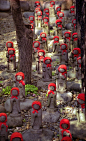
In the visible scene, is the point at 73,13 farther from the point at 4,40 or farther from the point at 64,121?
the point at 64,121

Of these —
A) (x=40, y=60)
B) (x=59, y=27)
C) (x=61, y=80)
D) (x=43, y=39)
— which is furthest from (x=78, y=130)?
(x=59, y=27)

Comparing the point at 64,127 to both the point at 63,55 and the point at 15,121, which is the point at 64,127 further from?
the point at 63,55

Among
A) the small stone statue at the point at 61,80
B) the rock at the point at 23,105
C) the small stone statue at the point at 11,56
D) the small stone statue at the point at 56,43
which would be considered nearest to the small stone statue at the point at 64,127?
the rock at the point at 23,105

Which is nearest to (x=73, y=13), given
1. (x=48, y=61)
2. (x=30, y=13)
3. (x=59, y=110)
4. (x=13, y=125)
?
(x=30, y=13)

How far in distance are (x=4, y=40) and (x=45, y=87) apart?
238 inches

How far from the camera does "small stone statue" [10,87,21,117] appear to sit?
26.5 ft

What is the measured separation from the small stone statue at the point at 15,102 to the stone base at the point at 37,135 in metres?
0.80

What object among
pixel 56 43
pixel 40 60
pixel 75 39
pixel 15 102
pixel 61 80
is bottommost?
pixel 15 102

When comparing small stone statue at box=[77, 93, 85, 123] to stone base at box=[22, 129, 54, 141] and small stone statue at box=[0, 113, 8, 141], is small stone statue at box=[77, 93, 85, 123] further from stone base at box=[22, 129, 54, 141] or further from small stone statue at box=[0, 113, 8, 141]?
small stone statue at box=[0, 113, 8, 141]

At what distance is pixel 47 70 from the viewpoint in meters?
10.6

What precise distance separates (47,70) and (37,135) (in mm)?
3629

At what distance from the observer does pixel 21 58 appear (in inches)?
415

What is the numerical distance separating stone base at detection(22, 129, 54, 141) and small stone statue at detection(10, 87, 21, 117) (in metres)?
0.80

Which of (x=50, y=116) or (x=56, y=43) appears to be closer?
(x=50, y=116)
